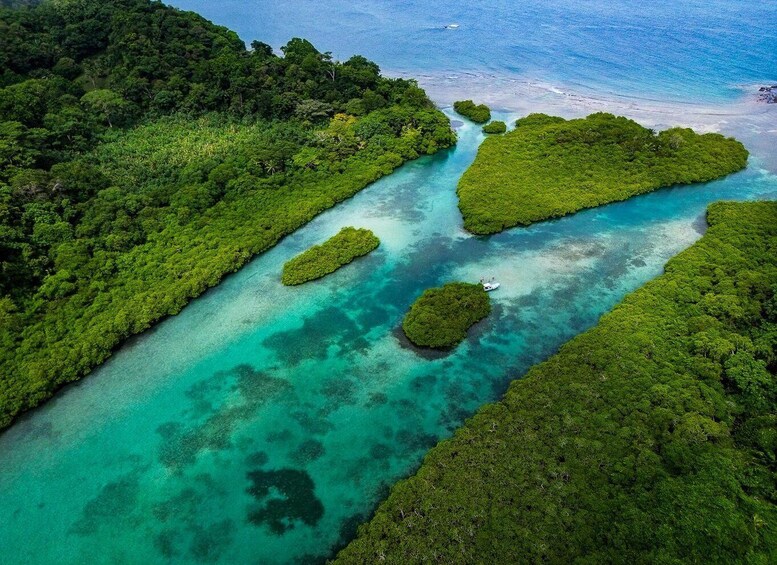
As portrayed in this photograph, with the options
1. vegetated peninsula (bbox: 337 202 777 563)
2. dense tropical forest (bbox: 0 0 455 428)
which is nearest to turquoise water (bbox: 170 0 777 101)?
dense tropical forest (bbox: 0 0 455 428)

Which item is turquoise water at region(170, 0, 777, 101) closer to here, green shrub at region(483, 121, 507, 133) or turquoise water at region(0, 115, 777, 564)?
green shrub at region(483, 121, 507, 133)

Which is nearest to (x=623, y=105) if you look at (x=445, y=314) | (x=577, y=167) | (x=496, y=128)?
(x=496, y=128)

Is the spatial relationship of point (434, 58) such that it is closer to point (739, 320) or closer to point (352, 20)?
point (352, 20)

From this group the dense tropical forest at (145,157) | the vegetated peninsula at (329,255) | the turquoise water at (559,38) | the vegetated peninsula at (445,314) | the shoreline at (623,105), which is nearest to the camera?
the vegetated peninsula at (445,314)

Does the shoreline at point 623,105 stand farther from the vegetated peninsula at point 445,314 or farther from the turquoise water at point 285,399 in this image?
the vegetated peninsula at point 445,314

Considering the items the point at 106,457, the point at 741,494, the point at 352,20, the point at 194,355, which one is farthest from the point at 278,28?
the point at 741,494

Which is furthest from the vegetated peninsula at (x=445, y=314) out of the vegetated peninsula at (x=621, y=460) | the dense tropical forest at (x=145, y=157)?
the dense tropical forest at (x=145, y=157)
